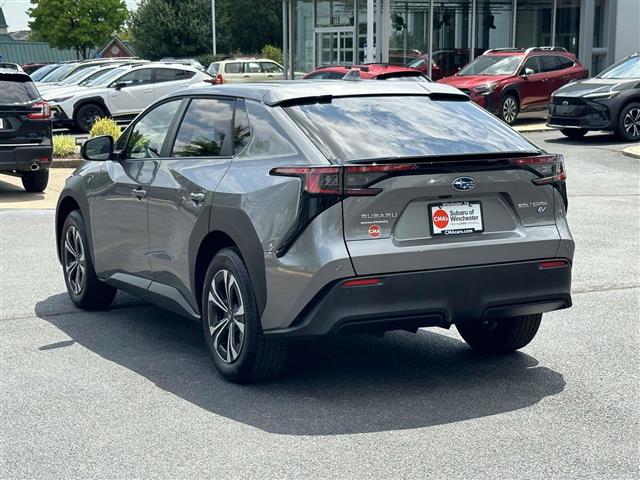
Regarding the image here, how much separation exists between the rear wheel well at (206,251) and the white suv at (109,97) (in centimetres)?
2137

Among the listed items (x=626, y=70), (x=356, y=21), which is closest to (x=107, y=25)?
(x=356, y=21)

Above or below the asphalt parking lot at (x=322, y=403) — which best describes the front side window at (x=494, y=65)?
above

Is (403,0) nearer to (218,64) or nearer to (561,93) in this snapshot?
(218,64)

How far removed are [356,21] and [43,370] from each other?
31.4 m

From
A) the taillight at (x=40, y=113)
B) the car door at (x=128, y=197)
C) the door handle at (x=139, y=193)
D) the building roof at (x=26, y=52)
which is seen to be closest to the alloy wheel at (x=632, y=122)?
the taillight at (x=40, y=113)

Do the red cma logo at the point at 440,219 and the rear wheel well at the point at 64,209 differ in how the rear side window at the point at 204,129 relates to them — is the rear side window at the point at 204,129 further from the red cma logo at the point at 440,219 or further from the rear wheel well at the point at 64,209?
the rear wheel well at the point at 64,209

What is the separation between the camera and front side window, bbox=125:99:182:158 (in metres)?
7.09

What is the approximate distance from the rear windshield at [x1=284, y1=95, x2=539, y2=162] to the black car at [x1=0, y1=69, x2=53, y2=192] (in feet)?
30.9

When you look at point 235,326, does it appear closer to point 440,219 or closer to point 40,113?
point 440,219

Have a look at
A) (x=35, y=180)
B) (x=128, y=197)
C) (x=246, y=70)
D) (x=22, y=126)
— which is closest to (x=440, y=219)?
(x=128, y=197)

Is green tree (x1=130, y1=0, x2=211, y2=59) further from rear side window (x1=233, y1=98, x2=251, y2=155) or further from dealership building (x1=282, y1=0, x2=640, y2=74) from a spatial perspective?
rear side window (x1=233, y1=98, x2=251, y2=155)

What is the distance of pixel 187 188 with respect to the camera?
643cm

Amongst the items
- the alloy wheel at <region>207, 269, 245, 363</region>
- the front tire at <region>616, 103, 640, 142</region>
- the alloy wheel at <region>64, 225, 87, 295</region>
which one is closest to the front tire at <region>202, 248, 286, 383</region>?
the alloy wheel at <region>207, 269, 245, 363</region>

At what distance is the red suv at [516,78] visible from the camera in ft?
81.8
